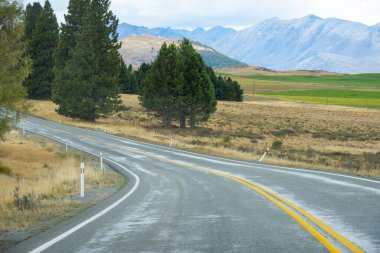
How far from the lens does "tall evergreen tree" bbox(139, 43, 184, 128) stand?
5219 cm

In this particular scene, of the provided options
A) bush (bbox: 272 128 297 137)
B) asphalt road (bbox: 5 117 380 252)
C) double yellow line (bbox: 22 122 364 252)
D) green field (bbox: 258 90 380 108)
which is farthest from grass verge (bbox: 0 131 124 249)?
green field (bbox: 258 90 380 108)

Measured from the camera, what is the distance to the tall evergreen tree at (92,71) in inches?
2131

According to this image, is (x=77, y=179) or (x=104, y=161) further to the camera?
(x=104, y=161)

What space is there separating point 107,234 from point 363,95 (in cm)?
13964

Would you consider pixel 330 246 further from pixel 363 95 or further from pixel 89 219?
pixel 363 95

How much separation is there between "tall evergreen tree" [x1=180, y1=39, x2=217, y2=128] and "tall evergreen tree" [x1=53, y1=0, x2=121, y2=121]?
788 centimetres

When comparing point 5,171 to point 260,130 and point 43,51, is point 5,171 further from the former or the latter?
point 43,51

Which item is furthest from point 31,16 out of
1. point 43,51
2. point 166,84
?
point 166,84

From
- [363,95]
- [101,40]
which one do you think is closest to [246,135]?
[101,40]

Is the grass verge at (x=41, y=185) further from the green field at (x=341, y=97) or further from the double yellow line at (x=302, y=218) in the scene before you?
the green field at (x=341, y=97)

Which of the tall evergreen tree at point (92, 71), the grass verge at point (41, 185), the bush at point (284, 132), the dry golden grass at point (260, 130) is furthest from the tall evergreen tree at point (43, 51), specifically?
the grass verge at point (41, 185)

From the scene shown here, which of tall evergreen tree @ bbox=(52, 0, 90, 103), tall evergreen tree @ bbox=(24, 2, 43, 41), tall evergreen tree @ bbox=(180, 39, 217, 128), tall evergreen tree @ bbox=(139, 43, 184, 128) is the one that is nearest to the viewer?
tall evergreen tree @ bbox=(139, 43, 184, 128)

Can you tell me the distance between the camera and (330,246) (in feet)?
22.6

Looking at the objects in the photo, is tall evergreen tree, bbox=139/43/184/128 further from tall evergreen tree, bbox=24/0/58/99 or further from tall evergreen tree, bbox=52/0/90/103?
tall evergreen tree, bbox=24/0/58/99
